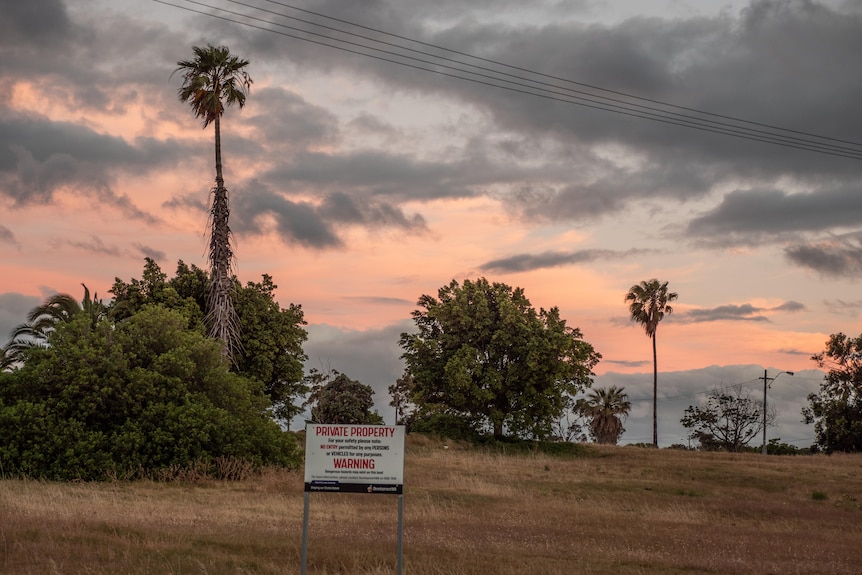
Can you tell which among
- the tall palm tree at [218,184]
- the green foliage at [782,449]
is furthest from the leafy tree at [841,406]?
the tall palm tree at [218,184]

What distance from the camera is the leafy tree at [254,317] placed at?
60.2 m

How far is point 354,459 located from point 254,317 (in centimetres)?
4995

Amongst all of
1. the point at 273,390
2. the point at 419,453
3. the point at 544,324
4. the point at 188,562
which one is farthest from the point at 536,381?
the point at 188,562

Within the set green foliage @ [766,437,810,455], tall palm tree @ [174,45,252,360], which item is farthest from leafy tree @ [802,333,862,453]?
tall palm tree @ [174,45,252,360]

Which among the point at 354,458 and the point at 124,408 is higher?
the point at 124,408

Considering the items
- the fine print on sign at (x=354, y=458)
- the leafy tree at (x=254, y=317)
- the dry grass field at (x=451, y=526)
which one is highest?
the leafy tree at (x=254, y=317)

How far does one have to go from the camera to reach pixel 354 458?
49.0 ft

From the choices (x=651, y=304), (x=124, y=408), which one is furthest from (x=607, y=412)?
(x=124, y=408)

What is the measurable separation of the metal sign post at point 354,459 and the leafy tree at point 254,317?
44.4 m

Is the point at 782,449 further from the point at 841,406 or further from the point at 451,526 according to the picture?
the point at 451,526

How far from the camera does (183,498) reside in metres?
28.6

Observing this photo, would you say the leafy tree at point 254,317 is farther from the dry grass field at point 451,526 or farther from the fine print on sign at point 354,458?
the fine print on sign at point 354,458

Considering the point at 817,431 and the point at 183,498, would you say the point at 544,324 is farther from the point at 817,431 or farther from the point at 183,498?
the point at 183,498

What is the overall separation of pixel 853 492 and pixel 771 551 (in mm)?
21905
